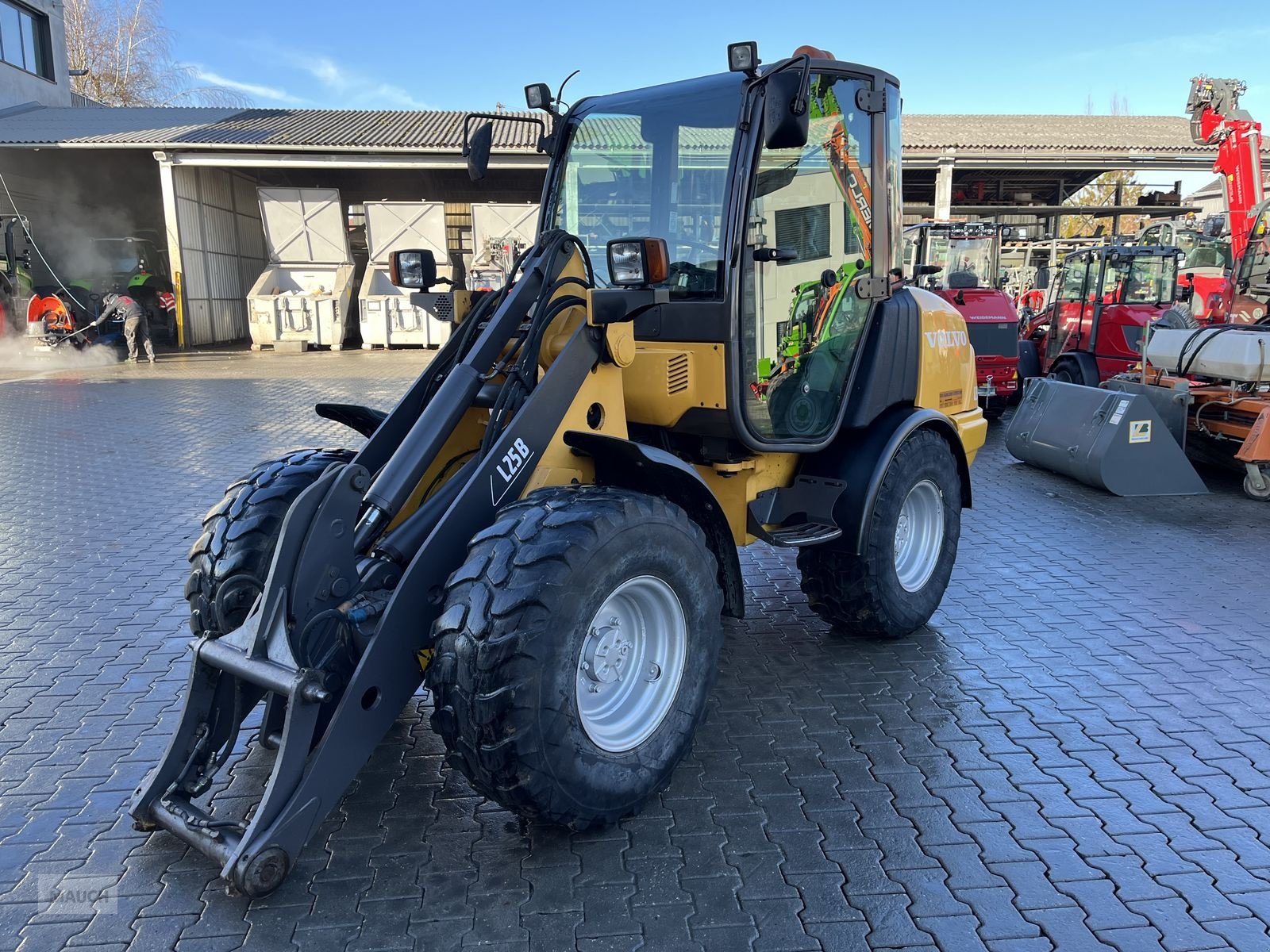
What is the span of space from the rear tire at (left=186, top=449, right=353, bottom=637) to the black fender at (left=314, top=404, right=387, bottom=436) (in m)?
0.46

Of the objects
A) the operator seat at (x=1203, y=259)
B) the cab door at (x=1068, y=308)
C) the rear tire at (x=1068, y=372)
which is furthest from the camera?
the operator seat at (x=1203, y=259)

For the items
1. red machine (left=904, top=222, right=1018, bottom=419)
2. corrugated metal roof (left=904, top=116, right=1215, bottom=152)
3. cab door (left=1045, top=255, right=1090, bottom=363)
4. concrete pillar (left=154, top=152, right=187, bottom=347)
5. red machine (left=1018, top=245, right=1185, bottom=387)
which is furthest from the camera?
corrugated metal roof (left=904, top=116, right=1215, bottom=152)

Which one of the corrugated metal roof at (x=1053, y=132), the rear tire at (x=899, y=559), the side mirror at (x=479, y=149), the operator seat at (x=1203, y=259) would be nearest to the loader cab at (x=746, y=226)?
the side mirror at (x=479, y=149)

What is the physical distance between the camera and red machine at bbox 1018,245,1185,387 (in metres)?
10.7

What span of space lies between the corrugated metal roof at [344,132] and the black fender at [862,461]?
1809cm

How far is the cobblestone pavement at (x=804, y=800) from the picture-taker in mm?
2648

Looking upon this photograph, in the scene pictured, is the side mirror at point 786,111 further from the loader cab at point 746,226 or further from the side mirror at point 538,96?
the side mirror at point 538,96

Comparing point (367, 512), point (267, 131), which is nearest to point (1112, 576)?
point (367, 512)

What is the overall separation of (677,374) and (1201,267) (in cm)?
1840

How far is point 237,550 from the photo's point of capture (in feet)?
11.4

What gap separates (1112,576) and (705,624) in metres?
3.69

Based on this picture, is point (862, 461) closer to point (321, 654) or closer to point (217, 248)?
point (321, 654)

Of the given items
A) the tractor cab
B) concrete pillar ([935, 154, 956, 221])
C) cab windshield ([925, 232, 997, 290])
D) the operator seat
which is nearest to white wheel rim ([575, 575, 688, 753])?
the tractor cab

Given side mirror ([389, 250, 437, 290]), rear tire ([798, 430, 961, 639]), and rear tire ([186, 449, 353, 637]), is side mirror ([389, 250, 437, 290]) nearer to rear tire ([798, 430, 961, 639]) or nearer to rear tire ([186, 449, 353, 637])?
rear tire ([186, 449, 353, 637])
